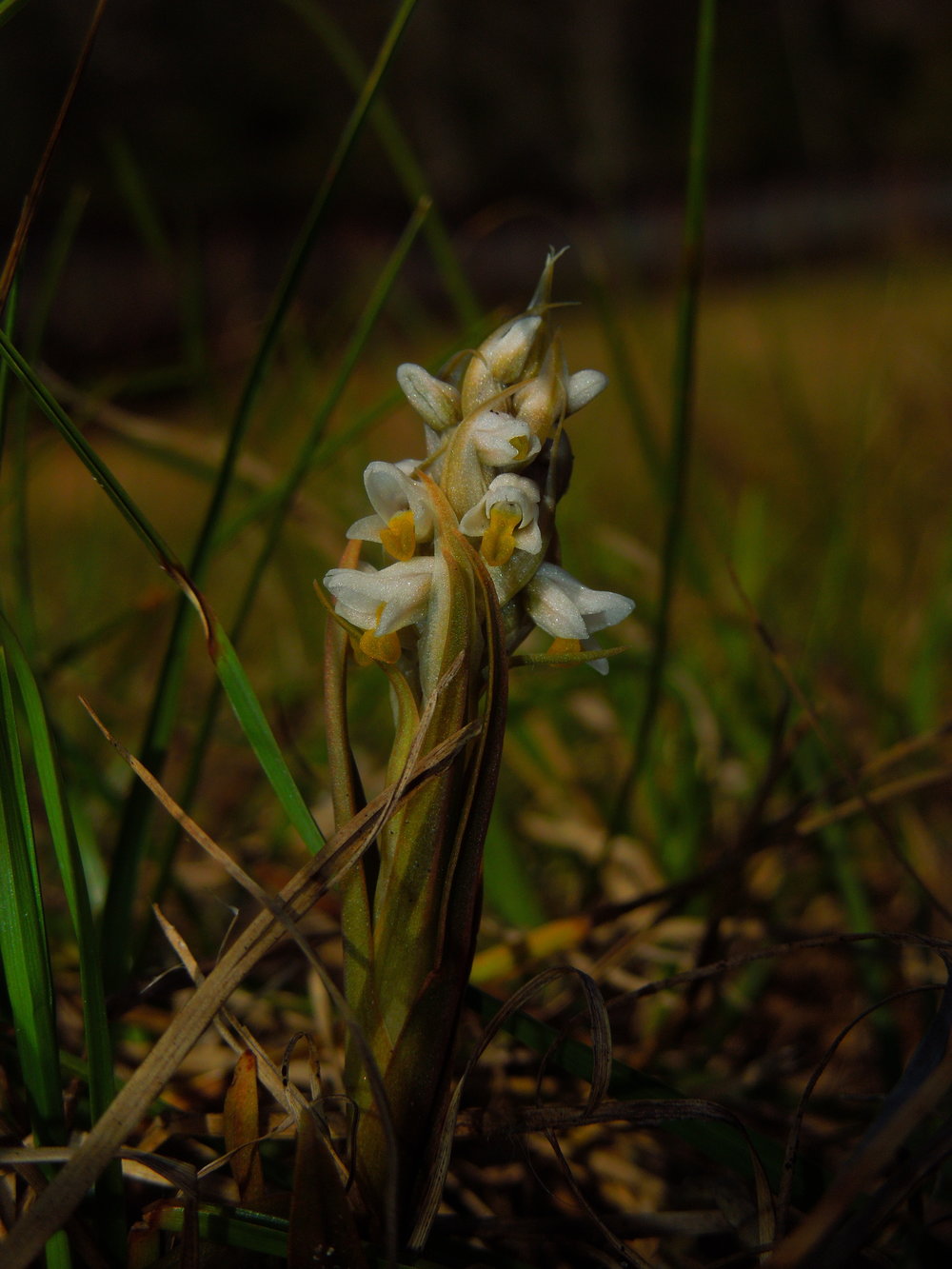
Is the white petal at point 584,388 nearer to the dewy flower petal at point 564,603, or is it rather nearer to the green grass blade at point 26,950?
the dewy flower petal at point 564,603

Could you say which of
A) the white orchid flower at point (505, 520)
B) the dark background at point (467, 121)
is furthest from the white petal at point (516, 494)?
the dark background at point (467, 121)

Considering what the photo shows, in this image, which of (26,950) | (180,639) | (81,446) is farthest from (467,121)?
(26,950)

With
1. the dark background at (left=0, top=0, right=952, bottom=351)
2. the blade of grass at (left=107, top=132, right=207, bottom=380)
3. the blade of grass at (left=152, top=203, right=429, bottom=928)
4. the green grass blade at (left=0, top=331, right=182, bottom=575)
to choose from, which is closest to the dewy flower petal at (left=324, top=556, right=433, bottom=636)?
the green grass blade at (left=0, top=331, right=182, bottom=575)

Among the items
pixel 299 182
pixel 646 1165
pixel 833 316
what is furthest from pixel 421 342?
pixel 299 182

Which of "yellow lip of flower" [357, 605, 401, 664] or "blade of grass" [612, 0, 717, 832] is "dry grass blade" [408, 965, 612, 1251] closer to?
"yellow lip of flower" [357, 605, 401, 664]

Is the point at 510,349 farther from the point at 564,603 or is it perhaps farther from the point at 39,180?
the point at 39,180

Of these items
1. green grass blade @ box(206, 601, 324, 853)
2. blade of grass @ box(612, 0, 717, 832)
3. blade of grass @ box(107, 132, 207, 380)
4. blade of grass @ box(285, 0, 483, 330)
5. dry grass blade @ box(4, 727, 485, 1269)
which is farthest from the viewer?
blade of grass @ box(107, 132, 207, 380)

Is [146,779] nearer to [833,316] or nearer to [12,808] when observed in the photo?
[12,808]
